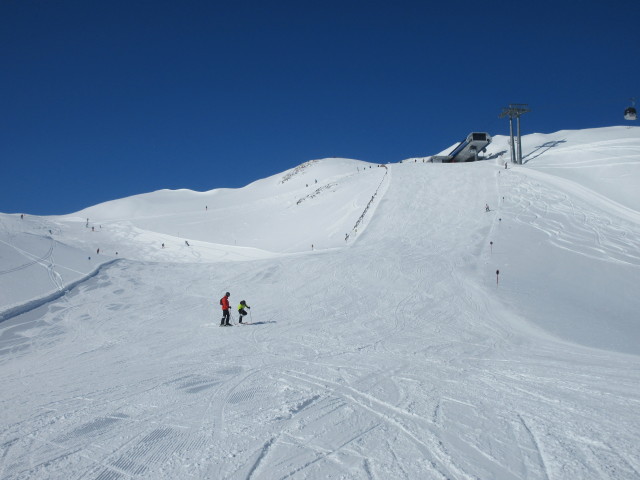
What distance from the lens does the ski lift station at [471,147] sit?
5141cm

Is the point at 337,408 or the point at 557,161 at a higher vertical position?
the point at 557,161

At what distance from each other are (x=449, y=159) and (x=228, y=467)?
5454cm

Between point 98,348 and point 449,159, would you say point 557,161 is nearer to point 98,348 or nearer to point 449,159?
point 449,159

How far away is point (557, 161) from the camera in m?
41.3

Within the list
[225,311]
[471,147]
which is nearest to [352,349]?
[225,311]

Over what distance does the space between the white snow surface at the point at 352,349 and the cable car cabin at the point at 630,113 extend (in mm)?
3787

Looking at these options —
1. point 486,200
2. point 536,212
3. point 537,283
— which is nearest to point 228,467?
point 537,283

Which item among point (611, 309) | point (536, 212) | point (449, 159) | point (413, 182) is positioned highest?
point (449, 159)

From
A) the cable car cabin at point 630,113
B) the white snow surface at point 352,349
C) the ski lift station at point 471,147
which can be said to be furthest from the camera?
the ski lift station at point 471,147

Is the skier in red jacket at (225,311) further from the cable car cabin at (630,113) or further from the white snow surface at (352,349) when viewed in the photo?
the cable car cabin at (630,113)

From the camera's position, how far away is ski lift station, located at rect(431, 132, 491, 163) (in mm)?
51406

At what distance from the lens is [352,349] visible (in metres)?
9.76

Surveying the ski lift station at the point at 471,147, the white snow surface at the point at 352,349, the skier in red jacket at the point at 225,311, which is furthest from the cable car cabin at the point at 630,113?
the skier in red jacket at the point at 225,311

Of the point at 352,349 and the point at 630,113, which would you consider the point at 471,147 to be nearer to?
the point at 630,113
